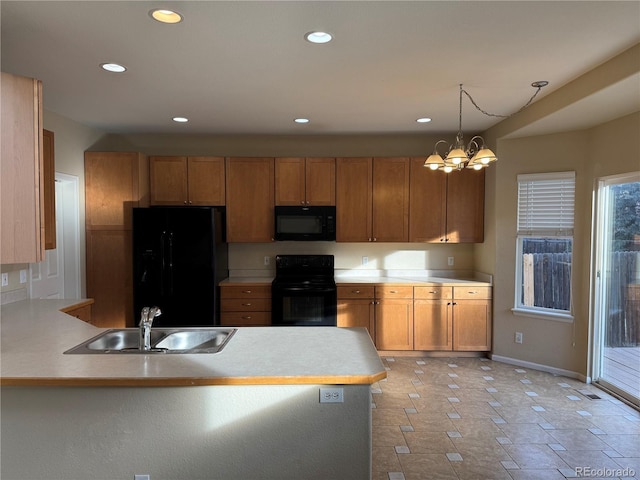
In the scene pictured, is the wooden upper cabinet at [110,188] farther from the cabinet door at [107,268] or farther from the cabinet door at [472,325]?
the cabinet door at [472,325]

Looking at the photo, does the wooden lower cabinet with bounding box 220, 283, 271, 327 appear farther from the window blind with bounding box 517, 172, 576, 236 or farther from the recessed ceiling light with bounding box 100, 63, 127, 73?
the window blind with bounding box 517, 172, 576, 236

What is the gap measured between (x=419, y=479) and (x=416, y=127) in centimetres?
343

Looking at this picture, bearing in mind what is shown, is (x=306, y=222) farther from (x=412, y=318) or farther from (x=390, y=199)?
(x=412, y=318)

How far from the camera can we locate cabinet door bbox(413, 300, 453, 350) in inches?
177

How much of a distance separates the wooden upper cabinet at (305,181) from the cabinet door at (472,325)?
1.91 metres

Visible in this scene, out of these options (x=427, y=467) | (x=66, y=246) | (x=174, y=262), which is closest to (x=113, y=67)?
(x=174, y=262)

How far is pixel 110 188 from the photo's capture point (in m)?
4.32

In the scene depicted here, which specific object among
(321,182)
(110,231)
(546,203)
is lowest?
(110,231)

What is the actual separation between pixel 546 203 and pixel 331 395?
338 centimetres

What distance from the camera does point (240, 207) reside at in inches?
184

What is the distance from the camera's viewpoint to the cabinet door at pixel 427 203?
184 inches

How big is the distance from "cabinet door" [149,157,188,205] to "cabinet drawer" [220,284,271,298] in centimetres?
119

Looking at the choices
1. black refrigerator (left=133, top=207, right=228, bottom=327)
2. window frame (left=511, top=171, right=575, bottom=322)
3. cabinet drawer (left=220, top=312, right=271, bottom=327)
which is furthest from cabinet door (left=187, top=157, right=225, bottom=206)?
window frame (left=511, top=171, right=575, bottom=322)

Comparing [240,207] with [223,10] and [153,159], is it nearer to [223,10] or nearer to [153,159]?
[153,159]
